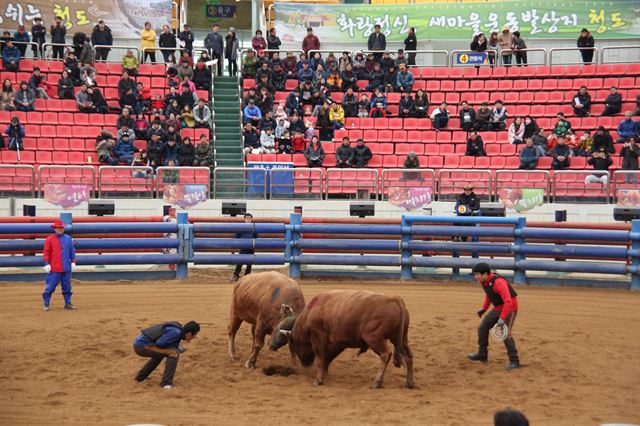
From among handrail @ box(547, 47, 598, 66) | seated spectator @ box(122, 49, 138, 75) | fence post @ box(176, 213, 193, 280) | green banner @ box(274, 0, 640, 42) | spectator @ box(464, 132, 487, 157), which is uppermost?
green banner @ box(274, 0, 640, 42)

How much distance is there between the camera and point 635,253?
691 inches

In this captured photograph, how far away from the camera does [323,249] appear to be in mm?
18922

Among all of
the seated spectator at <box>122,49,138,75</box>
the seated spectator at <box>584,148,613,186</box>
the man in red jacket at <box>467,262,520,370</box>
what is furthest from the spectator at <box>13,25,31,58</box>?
the man in red jacket at <box>467,262,520,370</box>

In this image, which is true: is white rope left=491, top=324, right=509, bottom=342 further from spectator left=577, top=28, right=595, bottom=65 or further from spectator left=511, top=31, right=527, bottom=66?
spectator left=577, top=28, right=595, bottom=65

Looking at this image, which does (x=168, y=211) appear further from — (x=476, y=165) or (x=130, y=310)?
(x=476, y=165)

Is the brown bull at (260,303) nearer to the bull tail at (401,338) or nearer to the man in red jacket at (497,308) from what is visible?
the bull tail at (401,338)

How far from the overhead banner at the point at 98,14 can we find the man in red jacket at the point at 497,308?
2466 cm

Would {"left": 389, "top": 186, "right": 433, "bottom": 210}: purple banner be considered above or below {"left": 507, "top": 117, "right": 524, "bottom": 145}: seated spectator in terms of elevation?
below

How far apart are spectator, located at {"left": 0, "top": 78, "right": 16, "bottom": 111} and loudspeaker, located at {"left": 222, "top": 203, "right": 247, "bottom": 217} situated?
9691 millimetres

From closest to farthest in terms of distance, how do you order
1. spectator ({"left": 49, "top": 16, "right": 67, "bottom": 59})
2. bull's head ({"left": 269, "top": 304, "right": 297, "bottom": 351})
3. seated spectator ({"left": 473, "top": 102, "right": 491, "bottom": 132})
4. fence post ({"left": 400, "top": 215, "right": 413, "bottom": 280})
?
bull's head ({"left": 269, "top": 304, "right": 297, "bottom": 351})
fence post ({"left": 400, "top": 215, "right": 413, "bottom": 280})
seated spectator ({"left": 473, "top": 102, "right": 491, "bottom": 132})
spectator ({"left": 49, "top": 16, "right": 67, "bottom": 59})

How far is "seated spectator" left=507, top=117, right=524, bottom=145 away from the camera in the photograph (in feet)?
88.1

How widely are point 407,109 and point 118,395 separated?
19605 mm

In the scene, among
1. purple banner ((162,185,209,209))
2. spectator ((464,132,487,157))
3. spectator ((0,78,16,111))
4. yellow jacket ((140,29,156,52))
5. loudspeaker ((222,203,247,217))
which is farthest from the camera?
Answer: yellow jacket ((140,29,156,52))

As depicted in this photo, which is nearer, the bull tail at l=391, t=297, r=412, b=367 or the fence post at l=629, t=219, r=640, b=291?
the bull tail at l=391, t=297, r=412, b=367
